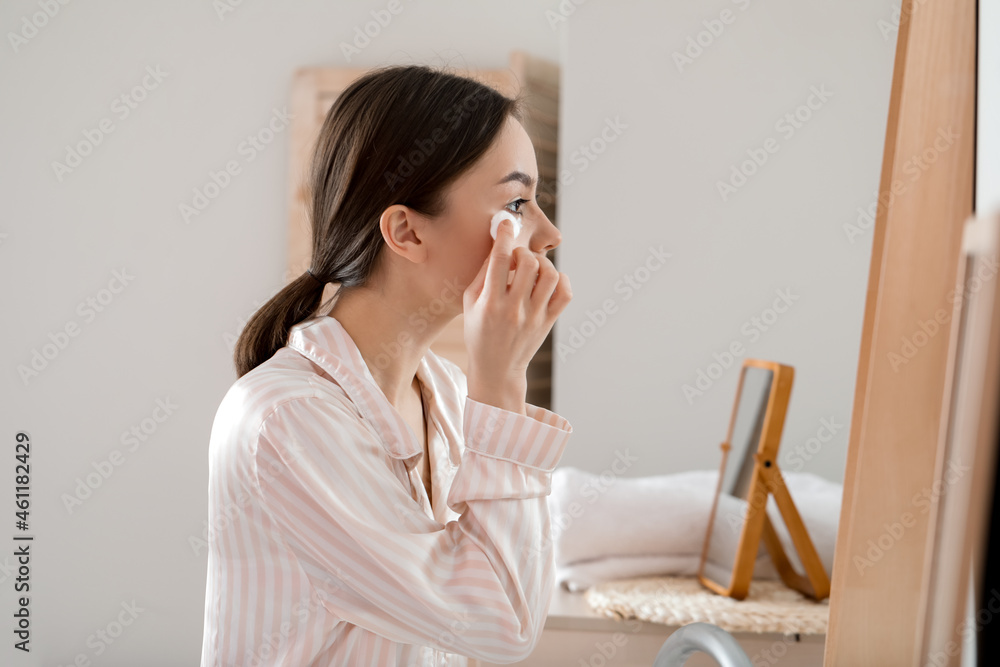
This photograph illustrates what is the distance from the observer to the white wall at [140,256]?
2.37 metres

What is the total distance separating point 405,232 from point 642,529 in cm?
73

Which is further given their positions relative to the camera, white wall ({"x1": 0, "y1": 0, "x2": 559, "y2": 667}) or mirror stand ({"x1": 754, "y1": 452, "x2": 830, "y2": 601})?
white wall ({"x1": 0, "y1": 0, "x2": 559, "y2": 667})

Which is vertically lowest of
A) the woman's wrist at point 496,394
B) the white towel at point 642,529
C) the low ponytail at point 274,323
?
the white towel at point 642,529

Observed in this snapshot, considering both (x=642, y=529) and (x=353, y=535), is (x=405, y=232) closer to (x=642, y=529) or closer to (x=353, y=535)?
(x=353, y=535)

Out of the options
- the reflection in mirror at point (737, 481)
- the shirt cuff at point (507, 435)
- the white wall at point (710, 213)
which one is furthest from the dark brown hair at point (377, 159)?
the white wall at point (710, 213)

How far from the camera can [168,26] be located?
239 cm

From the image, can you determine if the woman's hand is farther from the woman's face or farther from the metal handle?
the metal handle

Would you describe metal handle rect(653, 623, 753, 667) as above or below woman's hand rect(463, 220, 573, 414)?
below

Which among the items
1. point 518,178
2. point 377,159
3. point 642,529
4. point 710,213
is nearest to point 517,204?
point 518,178

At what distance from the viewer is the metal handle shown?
1.64ft

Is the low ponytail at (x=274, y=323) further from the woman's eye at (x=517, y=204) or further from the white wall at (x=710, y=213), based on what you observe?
the white wall at (x=710, y=213)

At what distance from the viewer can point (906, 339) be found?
1.82 feet

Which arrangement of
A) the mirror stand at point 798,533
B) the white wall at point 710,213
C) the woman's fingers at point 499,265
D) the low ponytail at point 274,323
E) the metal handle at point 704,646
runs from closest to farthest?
the metal handle at point 704,646, the woman's fingers at point 499,265, the low ponytail at point 274,323, the mirror stand at point 798,533, the white wall at point 710,213

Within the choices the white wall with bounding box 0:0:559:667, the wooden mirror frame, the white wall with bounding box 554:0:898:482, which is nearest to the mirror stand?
the wooden mirror frame
